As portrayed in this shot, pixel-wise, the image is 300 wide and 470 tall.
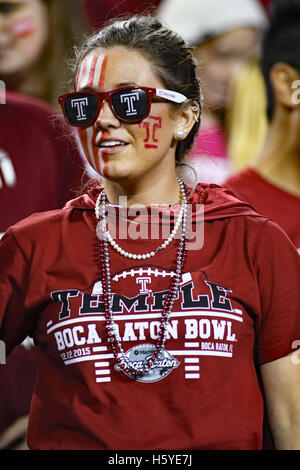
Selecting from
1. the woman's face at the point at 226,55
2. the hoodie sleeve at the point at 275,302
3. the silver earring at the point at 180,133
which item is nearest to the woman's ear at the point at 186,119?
the silver earring at the point at 180,133

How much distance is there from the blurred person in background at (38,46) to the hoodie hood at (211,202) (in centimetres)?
137

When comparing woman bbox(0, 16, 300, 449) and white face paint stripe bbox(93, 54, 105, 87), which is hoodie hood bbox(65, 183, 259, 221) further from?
white face paint stripe bbox(93, 54, 105, 87)

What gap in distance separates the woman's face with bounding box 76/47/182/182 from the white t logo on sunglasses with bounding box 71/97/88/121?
3 cm

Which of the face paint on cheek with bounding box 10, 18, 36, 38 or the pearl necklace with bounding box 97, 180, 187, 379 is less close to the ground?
the face paint on cheek with bounding box 10, 18, 36, 38

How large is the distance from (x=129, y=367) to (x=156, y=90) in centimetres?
53

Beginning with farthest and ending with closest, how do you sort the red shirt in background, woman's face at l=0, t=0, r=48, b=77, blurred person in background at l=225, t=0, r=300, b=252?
woman's face at l=0, t=0, r=48, b=77 < blurred person in background at l=225, t=0, r=300, b=252 < the red shirt in background

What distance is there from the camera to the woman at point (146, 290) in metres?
1.70

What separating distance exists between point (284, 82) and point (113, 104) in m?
1.26

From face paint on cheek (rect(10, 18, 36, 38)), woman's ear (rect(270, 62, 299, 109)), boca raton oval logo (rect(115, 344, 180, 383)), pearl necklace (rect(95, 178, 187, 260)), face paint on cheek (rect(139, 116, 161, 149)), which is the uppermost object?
face paint on cheek (rect(10, 18, 36, 38))

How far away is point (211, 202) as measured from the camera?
188 cm

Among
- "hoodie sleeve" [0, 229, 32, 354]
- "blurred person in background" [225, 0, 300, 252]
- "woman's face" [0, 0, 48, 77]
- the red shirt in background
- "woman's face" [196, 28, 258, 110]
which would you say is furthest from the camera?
"woman's face" [196, 28, 258, 110]

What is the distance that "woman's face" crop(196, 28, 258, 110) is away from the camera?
14.7 ft

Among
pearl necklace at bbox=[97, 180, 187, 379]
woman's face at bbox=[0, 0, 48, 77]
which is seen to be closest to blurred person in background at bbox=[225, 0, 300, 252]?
woman's face at bbox=[0, 0, 48, 77]
